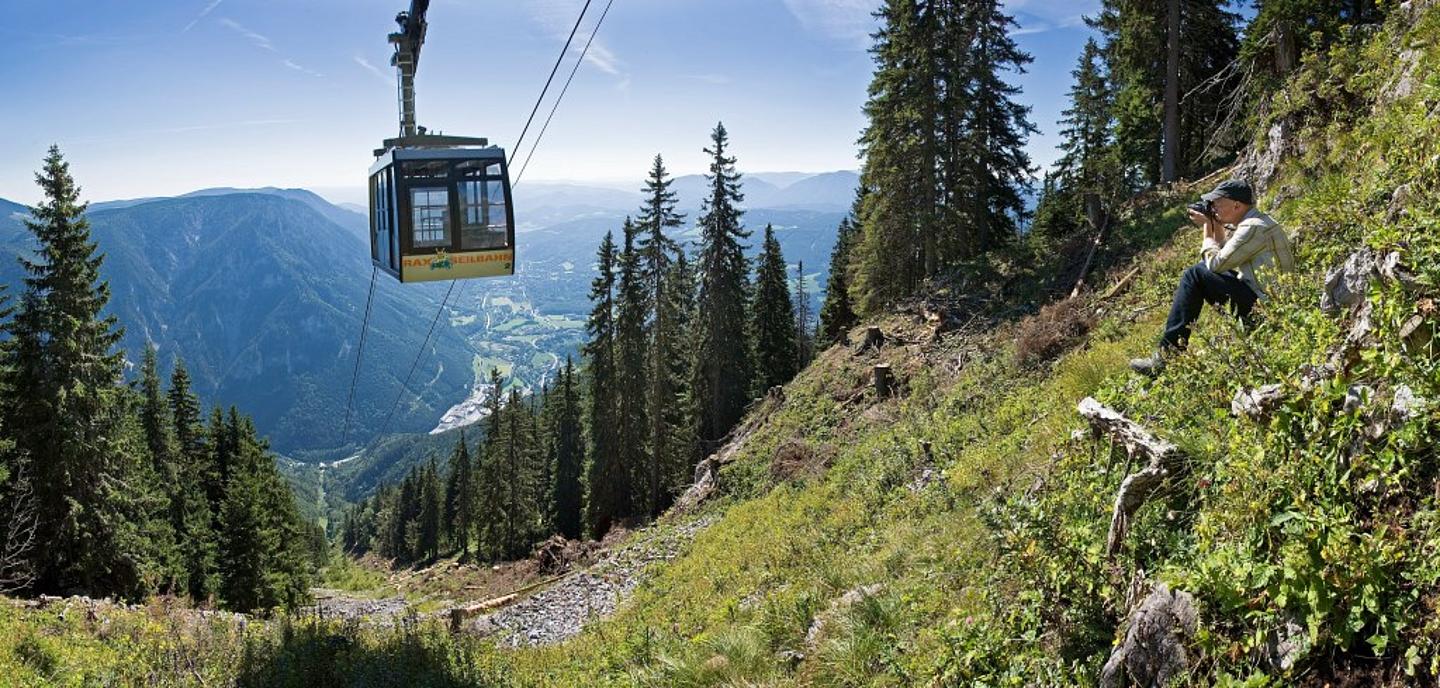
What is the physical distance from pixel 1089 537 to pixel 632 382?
32120 millimetres

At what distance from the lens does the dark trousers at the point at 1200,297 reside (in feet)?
19.8

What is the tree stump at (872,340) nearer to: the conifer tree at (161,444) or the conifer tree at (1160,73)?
the conifer tree at (1160,73)

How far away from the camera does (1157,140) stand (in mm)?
27281

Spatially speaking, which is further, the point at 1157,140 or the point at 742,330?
the point at 742,330

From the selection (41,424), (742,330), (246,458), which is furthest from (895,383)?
(246,458)

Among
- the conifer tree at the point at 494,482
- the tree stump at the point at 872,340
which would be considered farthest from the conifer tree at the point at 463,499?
the tree stump at the point at 872,340

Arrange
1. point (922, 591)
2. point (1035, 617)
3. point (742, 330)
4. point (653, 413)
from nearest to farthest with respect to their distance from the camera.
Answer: point (1035, 617), point (922, 591), point (653, 413), point (742, 330)

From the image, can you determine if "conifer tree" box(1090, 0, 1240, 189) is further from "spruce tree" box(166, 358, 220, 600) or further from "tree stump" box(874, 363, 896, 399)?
"spruce tree" box(166, 358, 220, 600)

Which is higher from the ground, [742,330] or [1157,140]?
[1157,140]

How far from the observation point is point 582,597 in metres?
16.4

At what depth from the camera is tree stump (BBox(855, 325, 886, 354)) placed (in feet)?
75.0

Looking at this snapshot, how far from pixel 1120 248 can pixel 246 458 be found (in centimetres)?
4197

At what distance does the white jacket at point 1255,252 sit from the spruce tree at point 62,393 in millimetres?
27399

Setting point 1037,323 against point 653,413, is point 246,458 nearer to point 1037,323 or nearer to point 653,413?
point 653,413
